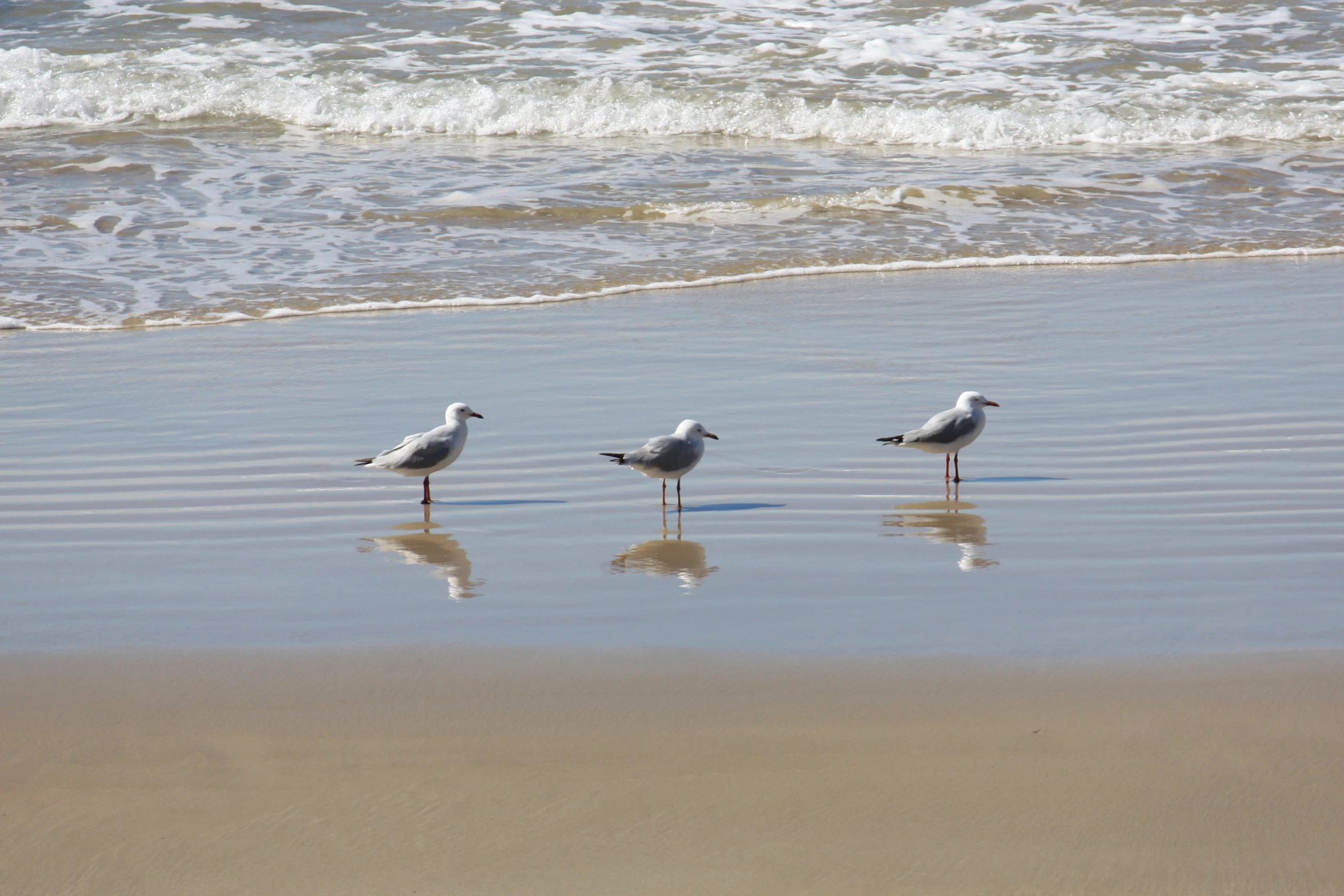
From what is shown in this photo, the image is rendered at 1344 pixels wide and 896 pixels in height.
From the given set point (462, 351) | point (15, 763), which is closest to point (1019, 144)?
point (462, 351)

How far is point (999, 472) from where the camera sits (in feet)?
17.9

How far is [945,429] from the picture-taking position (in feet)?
17.5

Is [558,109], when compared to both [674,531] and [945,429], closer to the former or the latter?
[945,429]

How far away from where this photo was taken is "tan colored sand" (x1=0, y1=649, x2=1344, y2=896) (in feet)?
8.92

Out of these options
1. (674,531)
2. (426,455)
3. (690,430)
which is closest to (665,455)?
(690,430)

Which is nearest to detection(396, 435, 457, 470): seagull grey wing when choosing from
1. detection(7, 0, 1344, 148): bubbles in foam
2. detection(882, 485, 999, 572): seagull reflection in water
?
detection(882, 485, 999, 572): seagull reflection in water

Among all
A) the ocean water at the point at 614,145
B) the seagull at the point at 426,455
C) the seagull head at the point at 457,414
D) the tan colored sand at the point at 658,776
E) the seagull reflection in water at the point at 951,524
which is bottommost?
the tan colored sand at the point at 658,776

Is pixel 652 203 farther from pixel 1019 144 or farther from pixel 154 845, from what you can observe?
pixel 154 845

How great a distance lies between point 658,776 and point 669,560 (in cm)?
149

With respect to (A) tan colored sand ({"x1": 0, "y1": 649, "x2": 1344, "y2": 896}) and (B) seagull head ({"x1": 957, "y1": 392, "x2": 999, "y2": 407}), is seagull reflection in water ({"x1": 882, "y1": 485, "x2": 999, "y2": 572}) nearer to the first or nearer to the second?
(B) seagull head ({"x1": 957, "y1": 392, "x2": 999, "y2": 407})

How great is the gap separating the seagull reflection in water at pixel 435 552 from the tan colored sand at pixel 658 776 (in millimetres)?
581

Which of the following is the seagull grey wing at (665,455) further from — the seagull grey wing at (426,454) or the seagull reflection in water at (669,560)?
the seagull grey wing at (426,454)

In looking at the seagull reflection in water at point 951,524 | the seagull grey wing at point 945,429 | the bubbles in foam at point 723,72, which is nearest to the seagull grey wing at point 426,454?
the seagull reflection in water at point 951,524

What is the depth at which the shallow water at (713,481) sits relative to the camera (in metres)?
3.95
